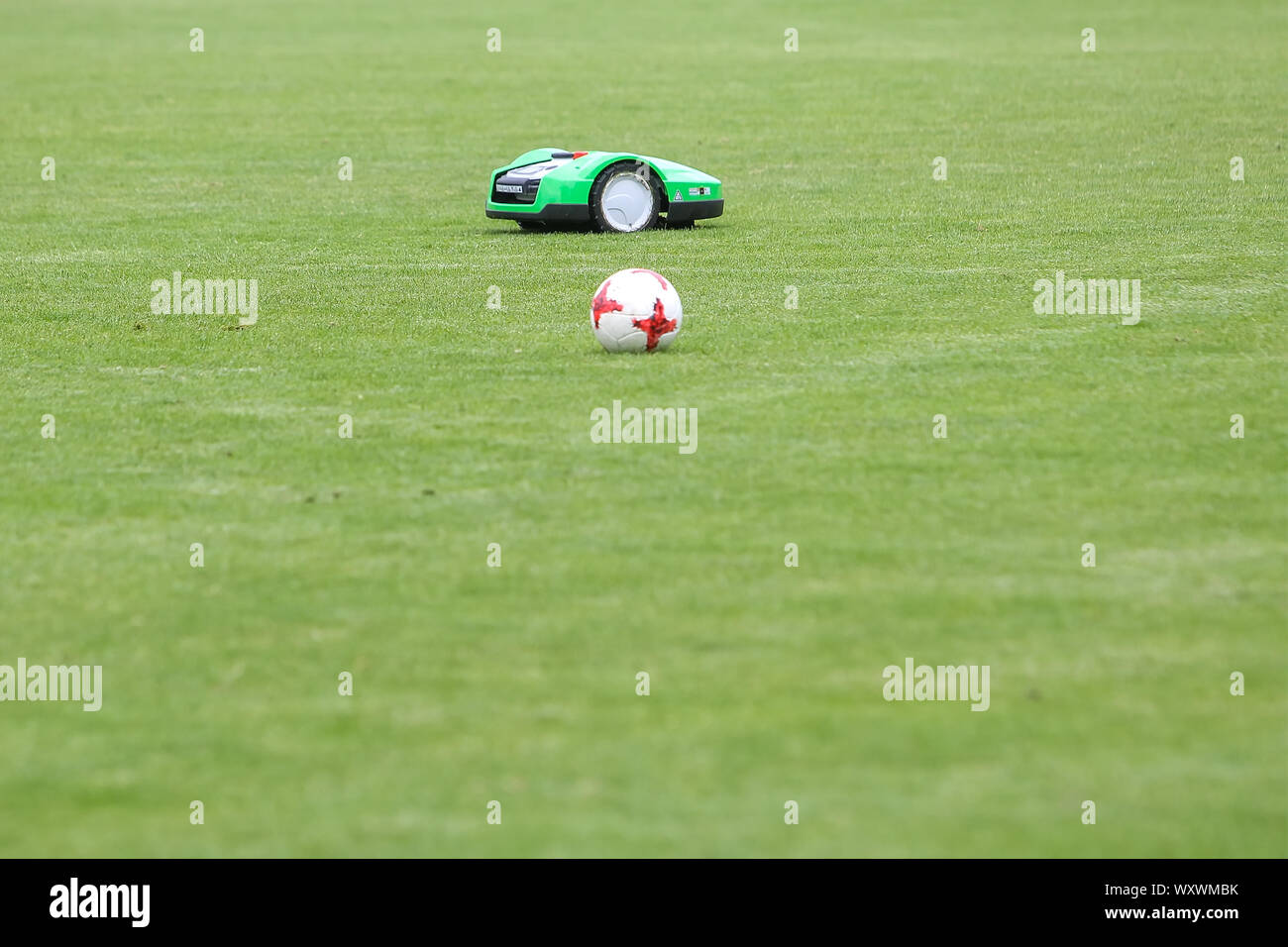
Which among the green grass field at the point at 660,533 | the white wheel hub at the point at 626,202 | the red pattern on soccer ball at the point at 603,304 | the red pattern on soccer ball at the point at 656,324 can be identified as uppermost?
A: the white wheel hub at the point at 626,202

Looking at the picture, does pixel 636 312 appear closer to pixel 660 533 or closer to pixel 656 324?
pixel 656 324

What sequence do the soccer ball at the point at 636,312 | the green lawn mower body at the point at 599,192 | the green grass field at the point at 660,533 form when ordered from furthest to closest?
the green lawn mower body at the point at 599,192 < the soccer ball at the point at 636,312 < the green grass field at the point at 660,533

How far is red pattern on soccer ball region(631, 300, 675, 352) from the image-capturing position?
1293cm

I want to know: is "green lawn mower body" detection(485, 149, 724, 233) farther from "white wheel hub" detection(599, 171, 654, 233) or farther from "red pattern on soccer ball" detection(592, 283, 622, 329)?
"red pattern on soccer ball" detection(592, 283, 622, 329)

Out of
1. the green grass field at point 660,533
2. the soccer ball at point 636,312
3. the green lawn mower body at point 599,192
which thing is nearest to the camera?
the green grass field at point 660,533

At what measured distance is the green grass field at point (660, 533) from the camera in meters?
6.23

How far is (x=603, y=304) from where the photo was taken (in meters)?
13.0

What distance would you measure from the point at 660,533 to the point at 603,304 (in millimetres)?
4404

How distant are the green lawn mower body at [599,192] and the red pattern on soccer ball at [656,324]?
553 centimetres

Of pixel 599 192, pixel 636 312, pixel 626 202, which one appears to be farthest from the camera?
pixel 626 202

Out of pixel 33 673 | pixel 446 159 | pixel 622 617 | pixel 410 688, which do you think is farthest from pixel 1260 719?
pixel 446 159

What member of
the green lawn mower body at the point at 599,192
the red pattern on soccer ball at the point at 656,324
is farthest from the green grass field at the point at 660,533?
the green lawn mower body at the point at 599,192

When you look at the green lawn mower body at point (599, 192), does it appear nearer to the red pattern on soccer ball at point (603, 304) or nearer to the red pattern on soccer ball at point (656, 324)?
the red pattern on soccer ball at point (603, 304)

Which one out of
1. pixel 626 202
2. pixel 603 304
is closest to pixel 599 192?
pixel 626 202
